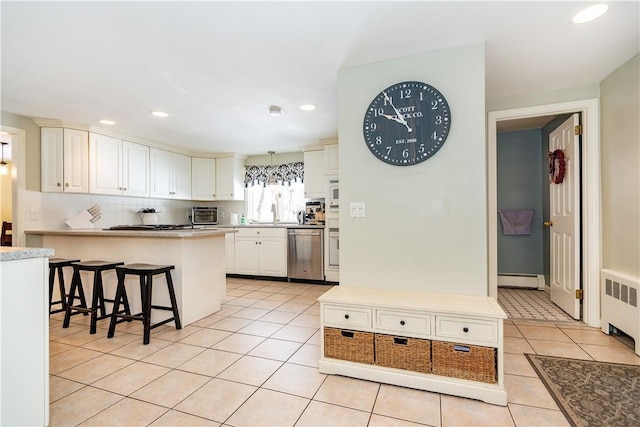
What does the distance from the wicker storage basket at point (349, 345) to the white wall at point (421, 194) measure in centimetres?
42

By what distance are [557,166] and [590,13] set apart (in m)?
1.96

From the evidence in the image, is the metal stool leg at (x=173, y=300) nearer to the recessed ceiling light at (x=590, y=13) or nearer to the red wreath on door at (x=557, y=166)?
the recessed ceiling light at (x=590, y=13)

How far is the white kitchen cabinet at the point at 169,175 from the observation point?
489cm

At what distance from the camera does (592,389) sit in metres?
1.88

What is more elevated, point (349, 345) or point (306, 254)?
point (306, 254)

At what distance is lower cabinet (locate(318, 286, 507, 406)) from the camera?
1808 mm

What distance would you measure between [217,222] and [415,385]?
16.1ft

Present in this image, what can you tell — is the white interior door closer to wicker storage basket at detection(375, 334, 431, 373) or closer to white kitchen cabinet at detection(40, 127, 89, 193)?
wicker storage basket at detection(375, 334, 431, 373)

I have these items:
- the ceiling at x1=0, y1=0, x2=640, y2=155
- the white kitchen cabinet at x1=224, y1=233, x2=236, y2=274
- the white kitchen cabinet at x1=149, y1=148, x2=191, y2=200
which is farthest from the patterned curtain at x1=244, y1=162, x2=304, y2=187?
the ceiling at x1=0, y1=0, x2=640, y2=155

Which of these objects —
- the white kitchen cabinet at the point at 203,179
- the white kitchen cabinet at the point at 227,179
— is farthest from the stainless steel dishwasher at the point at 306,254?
the white kitchen cabinet at the point at 203,179

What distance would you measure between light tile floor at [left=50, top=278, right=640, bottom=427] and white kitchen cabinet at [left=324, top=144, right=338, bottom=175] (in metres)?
2.39

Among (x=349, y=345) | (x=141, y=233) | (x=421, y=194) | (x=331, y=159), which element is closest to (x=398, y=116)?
(x=421, y=194)

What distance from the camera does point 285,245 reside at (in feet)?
16.4

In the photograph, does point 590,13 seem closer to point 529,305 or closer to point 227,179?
point 529,305
